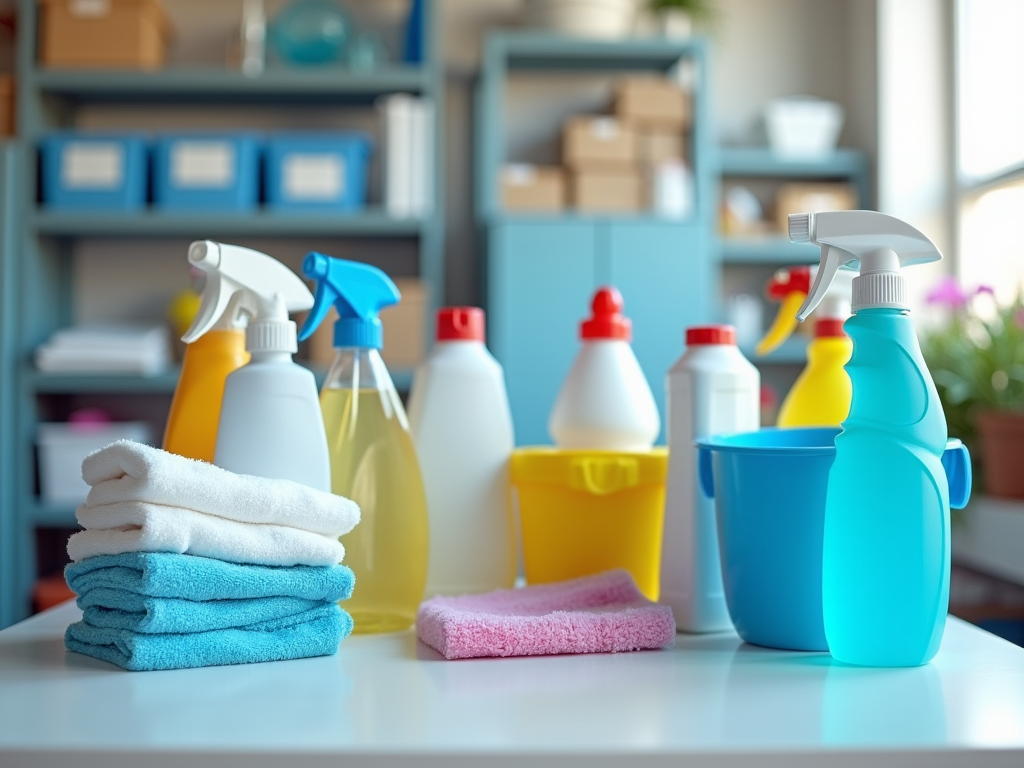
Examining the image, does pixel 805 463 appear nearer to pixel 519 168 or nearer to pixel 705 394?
pixel 705 394

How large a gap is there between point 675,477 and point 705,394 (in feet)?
0.22

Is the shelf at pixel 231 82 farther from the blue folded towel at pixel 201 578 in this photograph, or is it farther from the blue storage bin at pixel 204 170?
the blue folded towel at pixel 201 578

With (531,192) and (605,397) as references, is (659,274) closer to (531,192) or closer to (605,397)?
(531,192)

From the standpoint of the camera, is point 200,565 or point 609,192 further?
point 609,192

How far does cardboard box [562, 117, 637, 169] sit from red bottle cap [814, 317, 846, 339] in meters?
2.09

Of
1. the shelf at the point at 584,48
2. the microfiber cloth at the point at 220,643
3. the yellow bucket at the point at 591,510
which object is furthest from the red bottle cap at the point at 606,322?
the shelf at the point at 584,48

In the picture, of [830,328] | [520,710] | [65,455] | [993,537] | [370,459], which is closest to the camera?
[520,710]

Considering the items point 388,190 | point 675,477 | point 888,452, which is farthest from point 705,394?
point 388,190

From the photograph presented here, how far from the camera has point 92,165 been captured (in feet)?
9.12

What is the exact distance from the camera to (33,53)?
2797 millimetres

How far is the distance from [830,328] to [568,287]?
6.46ft

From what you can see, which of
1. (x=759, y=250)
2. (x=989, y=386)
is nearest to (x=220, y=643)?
(x=989, y=386)

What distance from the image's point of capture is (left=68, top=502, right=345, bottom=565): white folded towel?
0.60 m

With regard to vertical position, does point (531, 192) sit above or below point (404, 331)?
above
